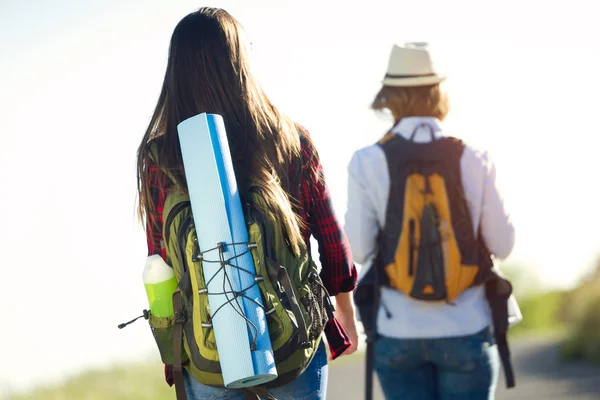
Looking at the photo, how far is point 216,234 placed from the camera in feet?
8.48

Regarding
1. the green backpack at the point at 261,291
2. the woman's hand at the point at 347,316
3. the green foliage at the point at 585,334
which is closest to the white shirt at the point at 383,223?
the woman's hand at the point at 347,316

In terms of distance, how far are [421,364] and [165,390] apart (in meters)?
5.38

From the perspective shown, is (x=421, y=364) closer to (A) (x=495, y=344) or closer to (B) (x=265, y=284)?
(A) (x=495, y=344)

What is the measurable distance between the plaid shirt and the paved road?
4.87m

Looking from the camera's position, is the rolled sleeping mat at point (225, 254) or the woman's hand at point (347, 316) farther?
the woman's hand at point (347, 316)

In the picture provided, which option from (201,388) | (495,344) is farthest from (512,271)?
(201,388)

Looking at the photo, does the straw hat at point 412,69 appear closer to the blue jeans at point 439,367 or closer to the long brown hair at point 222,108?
the blue jeans at point 439,367

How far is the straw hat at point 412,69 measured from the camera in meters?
3.79

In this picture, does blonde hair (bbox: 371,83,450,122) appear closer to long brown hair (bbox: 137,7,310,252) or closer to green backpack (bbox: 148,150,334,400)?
long brown hair (bbox: 137,7,310,252)

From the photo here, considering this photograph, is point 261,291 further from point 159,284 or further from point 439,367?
point 439,367

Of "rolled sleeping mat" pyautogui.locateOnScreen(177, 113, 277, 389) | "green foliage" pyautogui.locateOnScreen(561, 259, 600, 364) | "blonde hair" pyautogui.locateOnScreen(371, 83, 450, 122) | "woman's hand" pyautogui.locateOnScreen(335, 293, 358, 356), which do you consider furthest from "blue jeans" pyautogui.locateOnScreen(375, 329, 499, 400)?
"green foliage" pyautogui.locateOnScreen(561, 259, 600, 364)

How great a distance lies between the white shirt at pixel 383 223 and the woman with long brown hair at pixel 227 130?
0.85 m

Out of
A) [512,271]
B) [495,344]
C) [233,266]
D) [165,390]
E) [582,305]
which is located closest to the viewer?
[233,266]

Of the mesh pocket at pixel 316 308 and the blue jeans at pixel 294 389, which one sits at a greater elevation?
the mesh pocket at pixel 316 308
